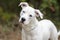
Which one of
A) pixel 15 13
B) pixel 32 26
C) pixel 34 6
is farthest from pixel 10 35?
pixel 32 26

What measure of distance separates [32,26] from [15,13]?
3340 mm

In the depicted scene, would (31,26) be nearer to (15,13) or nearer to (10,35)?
(10,35)

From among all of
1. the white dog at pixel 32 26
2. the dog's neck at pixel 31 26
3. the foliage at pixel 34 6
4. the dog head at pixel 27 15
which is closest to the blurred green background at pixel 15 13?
the foliage at pixel 34 6

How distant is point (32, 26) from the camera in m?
7.55

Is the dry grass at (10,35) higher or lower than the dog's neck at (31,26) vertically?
lower

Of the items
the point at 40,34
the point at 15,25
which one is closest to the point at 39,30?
the point at 40,34

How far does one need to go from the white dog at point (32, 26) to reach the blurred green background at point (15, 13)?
5.97 ft

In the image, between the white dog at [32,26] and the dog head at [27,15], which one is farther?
the white dog at [32,26]

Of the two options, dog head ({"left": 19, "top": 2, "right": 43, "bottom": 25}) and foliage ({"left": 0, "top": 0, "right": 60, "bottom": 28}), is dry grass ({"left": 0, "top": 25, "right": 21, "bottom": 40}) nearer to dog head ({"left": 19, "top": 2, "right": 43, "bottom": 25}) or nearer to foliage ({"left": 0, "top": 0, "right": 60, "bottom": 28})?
foliage ({"left": 0, "top": 0, "right": 60, "bottom": 28})

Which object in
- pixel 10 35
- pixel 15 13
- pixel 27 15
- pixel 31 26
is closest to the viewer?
pixel 27 15

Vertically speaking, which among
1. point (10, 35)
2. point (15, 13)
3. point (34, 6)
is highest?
point (34, 6)

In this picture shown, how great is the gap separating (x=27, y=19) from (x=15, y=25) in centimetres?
333

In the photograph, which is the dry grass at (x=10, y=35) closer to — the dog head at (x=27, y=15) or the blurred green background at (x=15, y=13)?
the blurred green background at (x=15, y=13)

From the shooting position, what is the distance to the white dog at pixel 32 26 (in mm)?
7282
